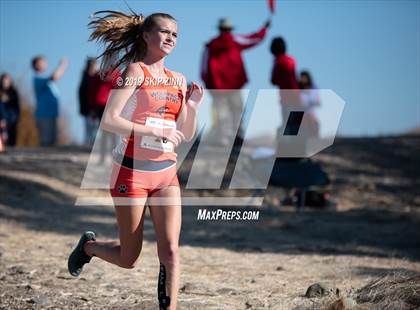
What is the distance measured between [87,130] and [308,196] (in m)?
4.73

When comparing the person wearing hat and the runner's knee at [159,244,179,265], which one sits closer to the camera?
the runner's knee at [159,244,179,265]

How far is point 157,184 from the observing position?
14.7 ft

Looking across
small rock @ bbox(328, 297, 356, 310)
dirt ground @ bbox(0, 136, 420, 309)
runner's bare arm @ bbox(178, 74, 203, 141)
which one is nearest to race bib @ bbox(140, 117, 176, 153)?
runner's bare arm @ bbox(178, 74, 203, 141)

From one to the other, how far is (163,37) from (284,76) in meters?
6.73

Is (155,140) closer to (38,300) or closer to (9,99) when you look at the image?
(38,300)

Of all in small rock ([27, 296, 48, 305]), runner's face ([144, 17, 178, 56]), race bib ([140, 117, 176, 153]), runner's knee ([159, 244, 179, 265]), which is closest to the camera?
runner's knee ([159, 244, 179, 265])

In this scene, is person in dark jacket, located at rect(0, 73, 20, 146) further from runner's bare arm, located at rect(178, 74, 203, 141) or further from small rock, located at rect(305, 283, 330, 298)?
runner's bare arm, located at rect(178, 74, 203, 141)

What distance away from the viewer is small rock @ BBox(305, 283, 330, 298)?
530 centimetres

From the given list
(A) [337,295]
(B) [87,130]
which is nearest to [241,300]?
(A) [337,295]

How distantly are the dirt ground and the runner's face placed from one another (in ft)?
5.77

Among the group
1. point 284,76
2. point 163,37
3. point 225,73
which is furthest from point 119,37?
point 225,73

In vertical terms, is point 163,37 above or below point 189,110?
above

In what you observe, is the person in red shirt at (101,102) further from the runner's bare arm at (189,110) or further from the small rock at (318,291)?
the runner's bare arm at (189,110)

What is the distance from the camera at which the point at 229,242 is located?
8758 mm
